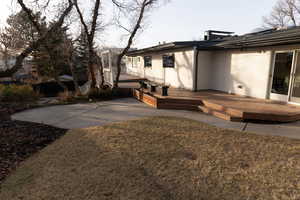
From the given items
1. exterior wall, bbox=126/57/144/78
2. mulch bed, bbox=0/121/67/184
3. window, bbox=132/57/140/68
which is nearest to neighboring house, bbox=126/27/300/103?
exterior wall, bbox=126/57/144/78

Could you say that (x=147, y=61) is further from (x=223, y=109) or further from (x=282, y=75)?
(x=282, y=75)

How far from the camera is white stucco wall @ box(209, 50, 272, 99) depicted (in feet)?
22.3

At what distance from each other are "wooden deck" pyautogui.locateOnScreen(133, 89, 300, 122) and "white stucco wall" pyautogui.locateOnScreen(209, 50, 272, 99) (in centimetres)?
54

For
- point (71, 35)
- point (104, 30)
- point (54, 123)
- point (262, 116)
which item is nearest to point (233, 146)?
point (262, 116)

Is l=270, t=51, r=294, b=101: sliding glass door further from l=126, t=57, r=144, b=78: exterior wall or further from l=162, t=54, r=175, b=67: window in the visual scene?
l=126, t=57, r=144, b=78: exterior wall

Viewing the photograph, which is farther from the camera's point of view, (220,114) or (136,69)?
(136,69)

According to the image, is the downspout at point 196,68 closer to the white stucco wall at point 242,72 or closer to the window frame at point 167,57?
the white stucco wall at point 242,72

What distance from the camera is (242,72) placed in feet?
24.8

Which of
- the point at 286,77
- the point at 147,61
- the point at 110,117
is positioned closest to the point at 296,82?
the point at 286,77

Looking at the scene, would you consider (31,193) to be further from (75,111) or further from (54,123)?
(75,111)

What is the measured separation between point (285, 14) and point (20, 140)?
31.9 metres

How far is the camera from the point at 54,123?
18.4ft

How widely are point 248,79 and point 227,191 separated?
6.25 m

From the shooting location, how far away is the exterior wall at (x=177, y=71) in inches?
358
